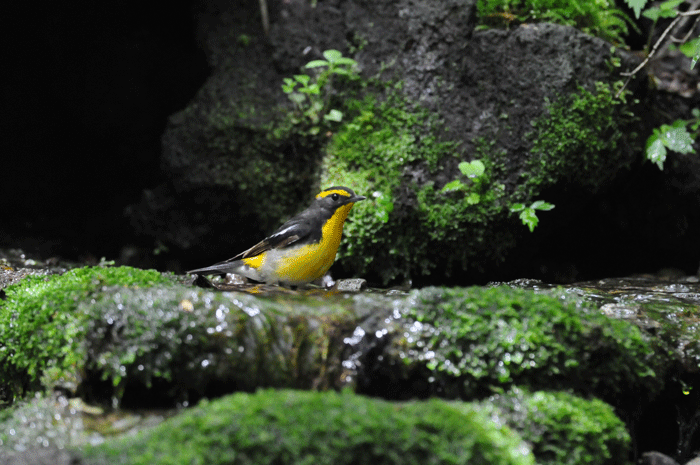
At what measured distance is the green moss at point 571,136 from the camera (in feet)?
19.9

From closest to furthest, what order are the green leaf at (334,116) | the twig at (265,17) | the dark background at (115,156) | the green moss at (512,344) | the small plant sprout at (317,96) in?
the green moss at (512,344) < the green leaf at (334,116) < the small plant sprout at (317,96) < the twig at (265,17) < the dark background at (115,156)

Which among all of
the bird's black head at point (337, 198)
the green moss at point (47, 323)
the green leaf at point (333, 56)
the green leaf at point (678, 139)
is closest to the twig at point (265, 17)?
the green leaf at point (333, 56)

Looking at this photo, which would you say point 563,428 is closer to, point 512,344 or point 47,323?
point 512,344

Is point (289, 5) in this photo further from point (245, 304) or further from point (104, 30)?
point (245, 304)

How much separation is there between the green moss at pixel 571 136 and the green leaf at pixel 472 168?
56 cm

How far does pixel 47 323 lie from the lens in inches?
141

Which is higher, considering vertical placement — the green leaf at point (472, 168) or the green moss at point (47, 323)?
the green leaf at point (472, 168)

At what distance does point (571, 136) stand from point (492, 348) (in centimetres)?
360

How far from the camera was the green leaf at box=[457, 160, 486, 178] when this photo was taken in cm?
595

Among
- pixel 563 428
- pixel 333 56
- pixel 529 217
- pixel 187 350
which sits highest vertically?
pixel 333 56

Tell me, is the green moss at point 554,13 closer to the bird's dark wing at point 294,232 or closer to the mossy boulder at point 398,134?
the mossy boulder at point 398,134

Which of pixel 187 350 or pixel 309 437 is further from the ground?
pixel 187 350

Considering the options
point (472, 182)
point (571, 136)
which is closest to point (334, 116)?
point (472, 182)

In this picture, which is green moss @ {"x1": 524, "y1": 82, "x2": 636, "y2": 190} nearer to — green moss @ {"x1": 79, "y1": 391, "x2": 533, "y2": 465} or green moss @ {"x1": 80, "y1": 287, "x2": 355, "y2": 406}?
green moss @ {"x1": 80, "y1": 287, "x2": 355, "y2": 406}
